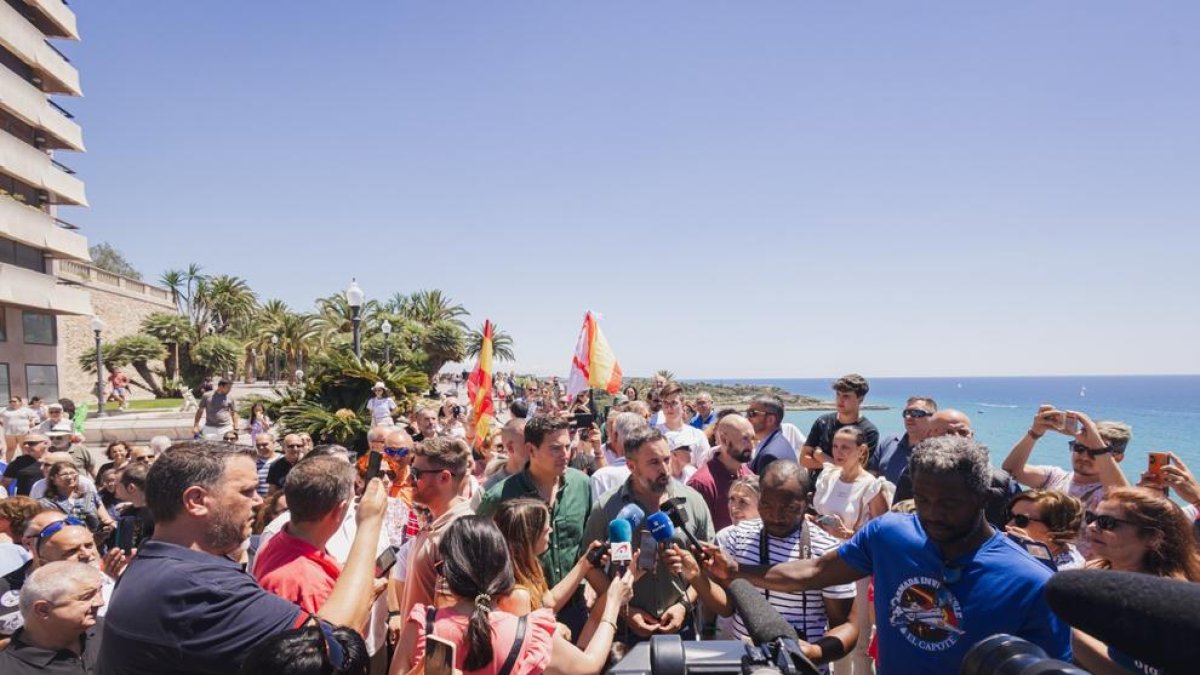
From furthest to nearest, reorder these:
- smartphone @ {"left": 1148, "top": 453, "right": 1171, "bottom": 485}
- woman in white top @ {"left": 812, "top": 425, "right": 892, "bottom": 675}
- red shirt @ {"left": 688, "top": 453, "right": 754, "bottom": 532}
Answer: red shirt @ {"left": 688, "top": 453, "right": 754, "bottom": 532}
woman in white top @ {"left": 812, "top": 425, "right": 892, "bottom": 675}
smartphone @ {"left": 1148, "top": 453, "right": 1171, "bottom": 485}

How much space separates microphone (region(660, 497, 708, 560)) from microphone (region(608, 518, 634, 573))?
0.65 feet

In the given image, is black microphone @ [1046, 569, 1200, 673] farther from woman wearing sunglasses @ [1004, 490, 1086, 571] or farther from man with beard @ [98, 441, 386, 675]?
woman wearing sunglasses @ [1004, 490, 1086, 571]

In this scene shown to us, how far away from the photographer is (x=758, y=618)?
1.66m

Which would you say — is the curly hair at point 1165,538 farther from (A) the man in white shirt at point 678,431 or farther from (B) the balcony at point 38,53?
(B) the balcony at point 38,53

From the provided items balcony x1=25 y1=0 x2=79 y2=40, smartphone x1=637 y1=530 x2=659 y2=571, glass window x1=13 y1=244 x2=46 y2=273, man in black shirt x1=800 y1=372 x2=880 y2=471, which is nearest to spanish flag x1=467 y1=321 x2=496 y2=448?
man in black shirt x1=800 y1=372 x2=880 y2=471

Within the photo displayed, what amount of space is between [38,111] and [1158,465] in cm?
3499

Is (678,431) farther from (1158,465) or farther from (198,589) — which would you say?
(198,589)

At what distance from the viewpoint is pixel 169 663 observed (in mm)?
1905

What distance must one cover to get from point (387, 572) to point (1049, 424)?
4.40 metres

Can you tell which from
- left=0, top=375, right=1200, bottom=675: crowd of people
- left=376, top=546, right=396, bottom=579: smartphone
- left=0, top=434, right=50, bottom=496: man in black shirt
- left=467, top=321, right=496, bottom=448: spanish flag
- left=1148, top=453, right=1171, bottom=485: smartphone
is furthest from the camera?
left=467, top=321, right=496, bottom=448: spanish flag

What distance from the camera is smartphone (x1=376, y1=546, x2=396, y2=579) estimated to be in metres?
3.54

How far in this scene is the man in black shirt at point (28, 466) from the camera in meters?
7.03

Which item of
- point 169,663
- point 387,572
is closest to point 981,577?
point 169,663

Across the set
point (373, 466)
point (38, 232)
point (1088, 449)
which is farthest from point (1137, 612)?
point (38, 232)
